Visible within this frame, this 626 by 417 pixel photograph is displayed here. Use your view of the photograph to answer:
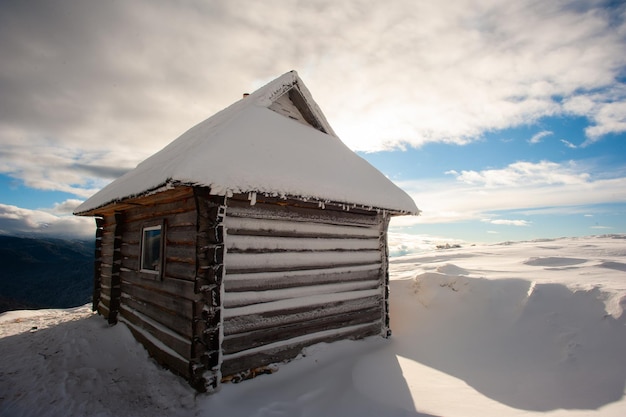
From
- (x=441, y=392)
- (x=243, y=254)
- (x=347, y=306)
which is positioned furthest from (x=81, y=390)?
(x=441, y=392)

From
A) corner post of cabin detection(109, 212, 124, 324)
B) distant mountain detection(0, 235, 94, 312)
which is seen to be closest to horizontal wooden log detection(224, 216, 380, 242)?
corner post of cabin detection(109, 212, 124, 324)

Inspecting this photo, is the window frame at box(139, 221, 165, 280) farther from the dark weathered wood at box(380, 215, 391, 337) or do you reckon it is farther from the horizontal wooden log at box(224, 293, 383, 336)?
the dark weathered wood at box(380, 215, 391, 337)

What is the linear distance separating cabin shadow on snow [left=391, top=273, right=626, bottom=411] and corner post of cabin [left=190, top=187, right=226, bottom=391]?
12.8 ft

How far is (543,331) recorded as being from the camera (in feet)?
20.4

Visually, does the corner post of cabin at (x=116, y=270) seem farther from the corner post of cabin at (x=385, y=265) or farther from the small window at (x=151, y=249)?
the corner post of cabin at (x=385, y=265)

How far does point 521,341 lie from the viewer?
6.19 m

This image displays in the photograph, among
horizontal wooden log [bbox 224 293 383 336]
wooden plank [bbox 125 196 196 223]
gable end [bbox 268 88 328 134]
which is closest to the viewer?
horizontal wooden log [bbox 224 293 383 336]

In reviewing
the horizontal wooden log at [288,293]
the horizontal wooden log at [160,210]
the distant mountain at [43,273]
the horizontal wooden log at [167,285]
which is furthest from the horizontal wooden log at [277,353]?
the distant mountain at [43,273]

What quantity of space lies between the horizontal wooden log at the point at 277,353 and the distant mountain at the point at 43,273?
2853 inches

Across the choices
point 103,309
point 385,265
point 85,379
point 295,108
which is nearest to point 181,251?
point 85,379

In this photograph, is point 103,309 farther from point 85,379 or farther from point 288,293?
point 288,293

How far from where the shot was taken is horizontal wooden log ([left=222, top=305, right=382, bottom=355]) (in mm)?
4957

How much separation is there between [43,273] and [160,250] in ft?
357

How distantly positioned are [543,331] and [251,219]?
6.06 m
